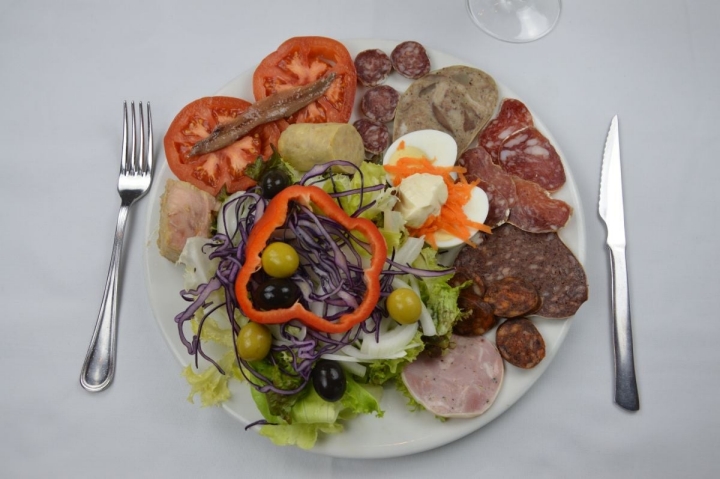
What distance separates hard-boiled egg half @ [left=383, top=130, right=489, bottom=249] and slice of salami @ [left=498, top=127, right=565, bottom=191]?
285mm

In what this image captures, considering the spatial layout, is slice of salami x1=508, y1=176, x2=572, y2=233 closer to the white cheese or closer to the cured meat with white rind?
the white cheese

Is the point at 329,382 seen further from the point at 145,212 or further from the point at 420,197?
the point at 145,212

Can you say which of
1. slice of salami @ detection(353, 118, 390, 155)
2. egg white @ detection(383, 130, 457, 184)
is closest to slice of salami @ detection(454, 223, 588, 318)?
egg white @ detection(383, 130, 457, 184)

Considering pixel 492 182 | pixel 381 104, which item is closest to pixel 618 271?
pixel 492 182

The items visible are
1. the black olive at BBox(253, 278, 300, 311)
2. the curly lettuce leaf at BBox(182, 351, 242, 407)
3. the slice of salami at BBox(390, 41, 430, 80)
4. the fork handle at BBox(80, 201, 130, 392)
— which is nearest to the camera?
the black olive at BBox(253, 278, 300, 311)

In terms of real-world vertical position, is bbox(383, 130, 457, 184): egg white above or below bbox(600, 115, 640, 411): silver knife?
above

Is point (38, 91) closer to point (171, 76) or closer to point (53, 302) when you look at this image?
point (171, 76)

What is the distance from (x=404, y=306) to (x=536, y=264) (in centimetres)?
77

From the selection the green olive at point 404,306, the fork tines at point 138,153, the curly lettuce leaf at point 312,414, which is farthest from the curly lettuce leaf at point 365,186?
the fork tines at point 138,153

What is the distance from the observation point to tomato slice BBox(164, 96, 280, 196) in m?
2.95

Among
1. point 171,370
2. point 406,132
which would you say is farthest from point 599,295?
point 171,370

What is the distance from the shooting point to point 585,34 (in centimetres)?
351

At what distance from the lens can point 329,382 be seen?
2.33m

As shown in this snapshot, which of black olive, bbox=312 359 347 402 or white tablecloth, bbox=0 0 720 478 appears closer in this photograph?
black olive, bbox=312 359 347 402
